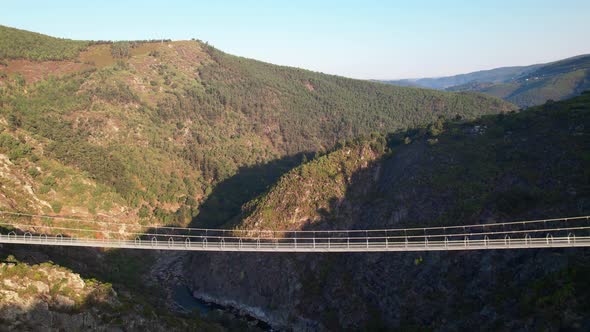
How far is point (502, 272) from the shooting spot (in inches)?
1570

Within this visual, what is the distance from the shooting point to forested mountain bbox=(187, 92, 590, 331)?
37125 mm

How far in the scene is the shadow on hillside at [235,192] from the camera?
269ft

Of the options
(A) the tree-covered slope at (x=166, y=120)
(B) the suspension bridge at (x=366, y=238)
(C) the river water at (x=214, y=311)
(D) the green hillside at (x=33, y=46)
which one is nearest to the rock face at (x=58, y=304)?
(B) the suspension bridge at (x=366, y=238)

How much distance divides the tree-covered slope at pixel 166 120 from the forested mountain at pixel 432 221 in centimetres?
2406

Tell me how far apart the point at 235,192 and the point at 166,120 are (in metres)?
28.0

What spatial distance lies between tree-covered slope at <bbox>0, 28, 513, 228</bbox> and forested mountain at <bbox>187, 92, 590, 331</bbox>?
24.1 metres

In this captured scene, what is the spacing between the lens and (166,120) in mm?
103000

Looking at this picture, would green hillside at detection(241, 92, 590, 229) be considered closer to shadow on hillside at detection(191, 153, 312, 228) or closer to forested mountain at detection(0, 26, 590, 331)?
forested mountain at detection(0, 26, 590, 331)

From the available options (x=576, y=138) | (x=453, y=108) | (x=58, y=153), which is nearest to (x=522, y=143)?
(x=576, y=138)

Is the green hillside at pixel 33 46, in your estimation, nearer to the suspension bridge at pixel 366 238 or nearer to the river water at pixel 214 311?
the suspension bridge at pixel 366 238

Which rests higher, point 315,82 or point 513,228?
point 315,82

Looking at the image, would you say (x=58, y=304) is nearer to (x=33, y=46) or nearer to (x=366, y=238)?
(x=366, y=238)

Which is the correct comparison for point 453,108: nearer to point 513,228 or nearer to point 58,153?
point 513,228

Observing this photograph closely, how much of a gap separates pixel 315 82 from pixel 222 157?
76597 millimetres
